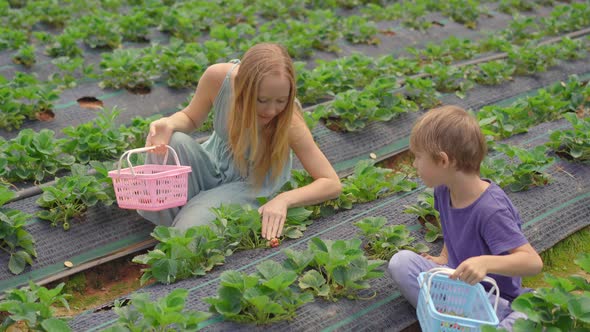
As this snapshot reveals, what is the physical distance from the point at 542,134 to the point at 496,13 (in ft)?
17.2

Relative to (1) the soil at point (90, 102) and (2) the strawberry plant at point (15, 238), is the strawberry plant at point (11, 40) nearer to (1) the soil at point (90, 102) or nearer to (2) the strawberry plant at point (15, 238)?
(1) the soil at point (90, 102)

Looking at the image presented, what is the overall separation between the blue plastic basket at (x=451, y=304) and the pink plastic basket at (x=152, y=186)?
1439 mm

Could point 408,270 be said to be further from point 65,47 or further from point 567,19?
point 567,19

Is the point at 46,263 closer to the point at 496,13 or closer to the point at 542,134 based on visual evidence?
the point at 542,134

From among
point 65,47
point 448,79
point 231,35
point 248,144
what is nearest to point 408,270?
point 248,144

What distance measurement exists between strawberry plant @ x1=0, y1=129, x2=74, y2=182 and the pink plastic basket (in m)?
0.74

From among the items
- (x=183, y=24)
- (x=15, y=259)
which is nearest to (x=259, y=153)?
Answer: (x=15, y=259)

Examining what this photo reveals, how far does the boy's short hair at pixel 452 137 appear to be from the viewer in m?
2.79

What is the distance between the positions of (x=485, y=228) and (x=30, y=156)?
8.91ft

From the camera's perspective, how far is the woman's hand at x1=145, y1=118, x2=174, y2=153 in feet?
12.2

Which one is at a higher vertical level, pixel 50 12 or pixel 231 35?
pixel 50 12

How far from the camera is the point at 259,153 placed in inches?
148

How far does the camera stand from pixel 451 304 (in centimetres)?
288

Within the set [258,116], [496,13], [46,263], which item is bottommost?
[496,13]
